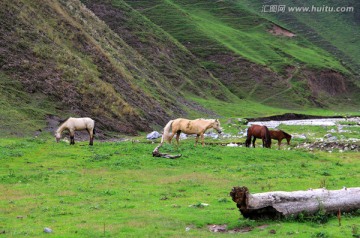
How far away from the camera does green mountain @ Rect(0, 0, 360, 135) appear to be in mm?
56188

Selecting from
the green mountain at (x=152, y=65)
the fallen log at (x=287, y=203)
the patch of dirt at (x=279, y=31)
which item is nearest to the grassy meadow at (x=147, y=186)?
the fallen log at (x=287, y=203)

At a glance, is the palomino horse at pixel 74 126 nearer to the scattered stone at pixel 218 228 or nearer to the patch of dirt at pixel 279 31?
the scattered stone at pixel 218 228

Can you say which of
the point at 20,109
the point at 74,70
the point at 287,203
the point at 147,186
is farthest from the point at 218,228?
the point at 74,70

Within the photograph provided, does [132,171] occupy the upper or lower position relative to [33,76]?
lower

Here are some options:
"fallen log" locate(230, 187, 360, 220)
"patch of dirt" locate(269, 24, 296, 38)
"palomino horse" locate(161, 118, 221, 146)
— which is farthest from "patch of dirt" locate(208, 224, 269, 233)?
"patch of dirt" locate(269, 24, 296, 38)

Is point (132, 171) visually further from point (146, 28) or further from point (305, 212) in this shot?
point (146, 28)

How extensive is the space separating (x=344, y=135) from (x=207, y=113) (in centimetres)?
3521

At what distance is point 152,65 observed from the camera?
330 feet

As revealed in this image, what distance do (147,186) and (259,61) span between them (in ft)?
375

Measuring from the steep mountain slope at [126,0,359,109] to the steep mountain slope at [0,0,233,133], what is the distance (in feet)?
147

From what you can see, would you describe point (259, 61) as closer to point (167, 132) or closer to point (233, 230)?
point (167, 132)

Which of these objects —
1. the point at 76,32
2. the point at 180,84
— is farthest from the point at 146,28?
the point at 76,32

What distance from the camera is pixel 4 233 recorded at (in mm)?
15406

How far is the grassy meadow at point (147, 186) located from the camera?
1630 centimetres
